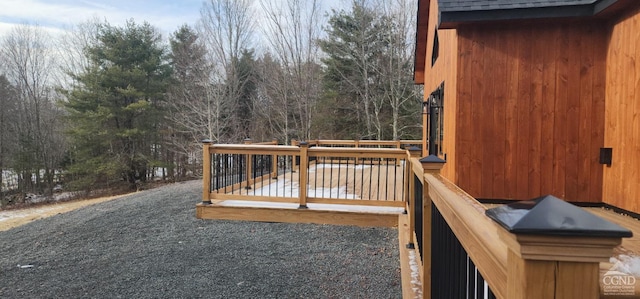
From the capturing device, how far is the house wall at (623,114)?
12.7ft

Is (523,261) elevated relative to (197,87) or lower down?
lower down

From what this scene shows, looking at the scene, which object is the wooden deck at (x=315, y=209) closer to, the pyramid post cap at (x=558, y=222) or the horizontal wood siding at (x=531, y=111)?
the horizontal wood siding at (x=531, y=111)

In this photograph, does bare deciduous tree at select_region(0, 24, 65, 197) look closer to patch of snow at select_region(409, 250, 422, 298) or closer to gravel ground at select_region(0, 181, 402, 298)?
gravel ground at select_region(0, 181, 402, 298)

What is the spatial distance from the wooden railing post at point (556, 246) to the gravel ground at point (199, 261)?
3.28 metres

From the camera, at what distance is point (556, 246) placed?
0.65 meters

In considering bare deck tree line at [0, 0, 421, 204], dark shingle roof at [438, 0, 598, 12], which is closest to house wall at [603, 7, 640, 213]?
dark shingle roof at [438, 0, 598, 12]

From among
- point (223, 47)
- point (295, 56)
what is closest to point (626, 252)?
point (295, 56)

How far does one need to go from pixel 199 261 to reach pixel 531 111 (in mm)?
4872

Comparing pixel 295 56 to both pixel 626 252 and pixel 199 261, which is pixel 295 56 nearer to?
pixel 199 261

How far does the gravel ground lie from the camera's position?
4.11 meters

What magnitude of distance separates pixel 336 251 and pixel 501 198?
2.36 meters

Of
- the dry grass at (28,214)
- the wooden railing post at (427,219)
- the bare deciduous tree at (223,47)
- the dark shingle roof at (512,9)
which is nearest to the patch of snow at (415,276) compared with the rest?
the wooden railing post at (427,219)

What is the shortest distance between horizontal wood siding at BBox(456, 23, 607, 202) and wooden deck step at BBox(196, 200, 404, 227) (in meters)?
1.44

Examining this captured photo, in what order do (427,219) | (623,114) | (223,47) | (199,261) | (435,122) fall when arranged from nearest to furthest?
(427,219)
(623,114)
(199,261)
(435,122)
(223,47)
